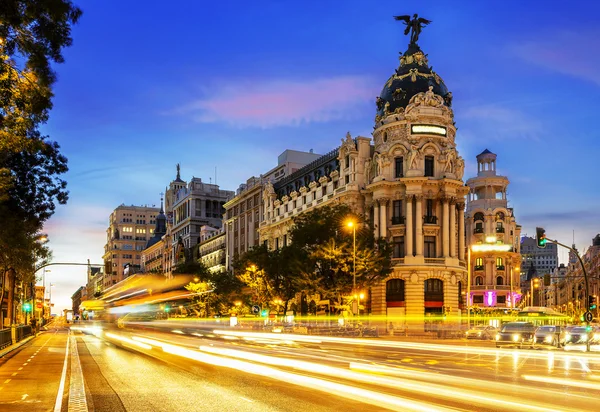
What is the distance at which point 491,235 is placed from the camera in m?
119

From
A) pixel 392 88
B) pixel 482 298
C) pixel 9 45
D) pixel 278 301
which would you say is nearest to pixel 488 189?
pixel 482 298

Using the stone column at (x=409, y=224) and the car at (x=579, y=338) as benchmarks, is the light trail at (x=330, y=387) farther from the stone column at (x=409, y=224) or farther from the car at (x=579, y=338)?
the stone column at (x=409, y=224)

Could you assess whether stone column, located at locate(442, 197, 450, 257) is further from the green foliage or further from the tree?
the tree

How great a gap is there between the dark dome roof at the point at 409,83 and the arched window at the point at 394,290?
21300 mm

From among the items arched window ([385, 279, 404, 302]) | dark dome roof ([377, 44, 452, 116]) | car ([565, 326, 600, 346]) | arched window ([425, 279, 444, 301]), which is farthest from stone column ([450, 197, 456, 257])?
car ([565, 326, 600, 346])

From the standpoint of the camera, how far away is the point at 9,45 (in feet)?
61.9

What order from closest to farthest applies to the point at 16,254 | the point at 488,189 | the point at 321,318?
the point at 16,254
the point at 321,318
the point at 488,189

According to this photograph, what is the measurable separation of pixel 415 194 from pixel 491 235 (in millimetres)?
45475

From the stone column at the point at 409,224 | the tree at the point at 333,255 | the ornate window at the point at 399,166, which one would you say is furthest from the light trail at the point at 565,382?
the ornate window at the point at 399,166

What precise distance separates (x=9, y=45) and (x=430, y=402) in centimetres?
1496

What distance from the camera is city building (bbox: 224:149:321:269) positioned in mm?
117062

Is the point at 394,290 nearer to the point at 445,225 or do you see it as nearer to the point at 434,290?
the point at 434,290

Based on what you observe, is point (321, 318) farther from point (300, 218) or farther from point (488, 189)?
point (488, 189)

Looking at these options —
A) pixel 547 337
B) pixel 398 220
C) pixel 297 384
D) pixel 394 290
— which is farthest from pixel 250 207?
pixel 297 384
